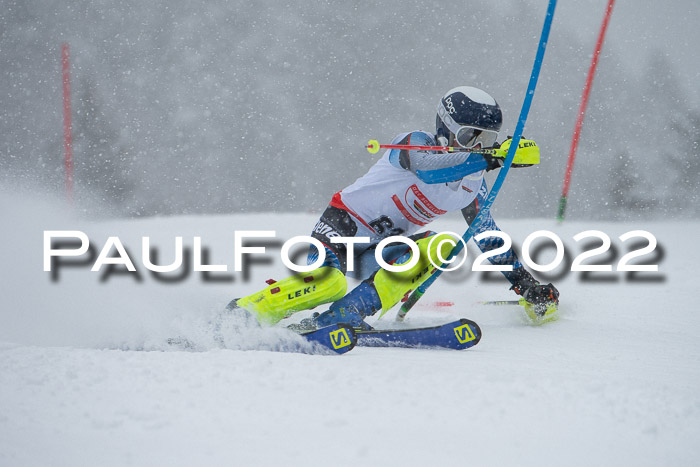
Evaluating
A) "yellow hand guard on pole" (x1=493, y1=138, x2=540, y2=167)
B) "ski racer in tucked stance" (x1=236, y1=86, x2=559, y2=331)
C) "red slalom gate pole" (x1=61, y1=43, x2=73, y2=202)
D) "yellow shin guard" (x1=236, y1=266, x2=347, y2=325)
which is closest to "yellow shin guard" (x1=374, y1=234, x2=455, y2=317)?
"ski racer in tucked stance" (x1=236, y1=86, x2=559, y2=331)

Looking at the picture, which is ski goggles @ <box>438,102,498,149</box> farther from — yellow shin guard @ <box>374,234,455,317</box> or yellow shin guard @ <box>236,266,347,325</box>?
yellow shin guard @ <box>236,266,347,325</box>

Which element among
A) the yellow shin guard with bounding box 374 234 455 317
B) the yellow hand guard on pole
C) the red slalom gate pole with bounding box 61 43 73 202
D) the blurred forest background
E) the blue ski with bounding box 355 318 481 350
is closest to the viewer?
the blue ski with bounding box 355 318 481 350

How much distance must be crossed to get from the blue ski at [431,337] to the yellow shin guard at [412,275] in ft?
0.92

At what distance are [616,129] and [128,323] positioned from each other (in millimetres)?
19098

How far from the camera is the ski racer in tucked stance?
3053mm

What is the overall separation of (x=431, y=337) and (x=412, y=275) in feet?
1.54

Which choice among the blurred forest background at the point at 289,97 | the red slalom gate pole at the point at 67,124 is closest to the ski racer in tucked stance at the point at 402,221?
the red slalom gate pole at the point at 67,124

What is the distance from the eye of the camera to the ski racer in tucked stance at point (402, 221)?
3053 mm

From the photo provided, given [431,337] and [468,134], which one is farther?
[468,134]

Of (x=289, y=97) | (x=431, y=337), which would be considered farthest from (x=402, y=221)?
(x=289, y=97)

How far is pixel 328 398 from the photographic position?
178cm

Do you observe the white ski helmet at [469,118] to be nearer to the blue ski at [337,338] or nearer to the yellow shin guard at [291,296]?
the yellow shin guard at [291,296]

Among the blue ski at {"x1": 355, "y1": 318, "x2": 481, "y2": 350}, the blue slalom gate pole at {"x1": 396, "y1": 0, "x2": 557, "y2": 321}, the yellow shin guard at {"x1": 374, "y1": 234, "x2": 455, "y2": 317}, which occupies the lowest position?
the blue ski at {"x1": 355, "y1": 318, "x2": 481, "y2": 350}

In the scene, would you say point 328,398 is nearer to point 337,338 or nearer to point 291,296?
point 337,338
